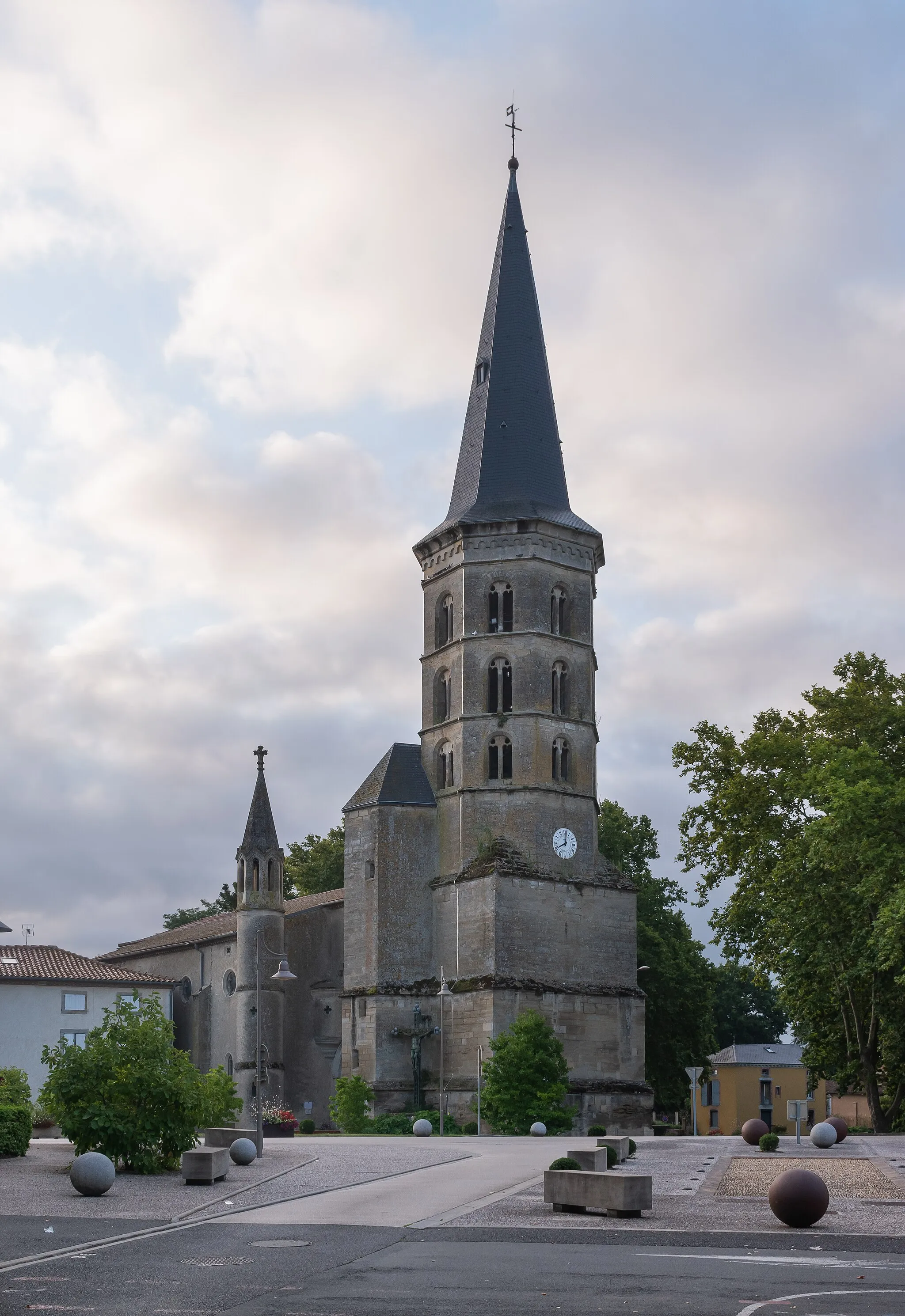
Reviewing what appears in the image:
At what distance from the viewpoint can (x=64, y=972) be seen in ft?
228

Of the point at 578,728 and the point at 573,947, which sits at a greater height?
the point at 578,728

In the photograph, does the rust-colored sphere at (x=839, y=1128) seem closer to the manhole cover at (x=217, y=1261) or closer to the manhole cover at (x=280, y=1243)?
the manhole cover at (x=280, y=1243)

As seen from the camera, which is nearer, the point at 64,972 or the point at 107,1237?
the point at 107,1237

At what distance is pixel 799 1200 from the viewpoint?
19500 mm

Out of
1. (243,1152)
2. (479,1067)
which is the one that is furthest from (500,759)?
(243,1152)

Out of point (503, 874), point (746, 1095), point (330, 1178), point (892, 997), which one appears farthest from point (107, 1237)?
point (746, 1095)

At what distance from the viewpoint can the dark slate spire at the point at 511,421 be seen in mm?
70250

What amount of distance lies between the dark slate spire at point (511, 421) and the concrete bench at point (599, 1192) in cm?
4850

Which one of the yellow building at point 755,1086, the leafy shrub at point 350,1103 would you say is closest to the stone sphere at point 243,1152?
the leafy shrub at point 350,1103

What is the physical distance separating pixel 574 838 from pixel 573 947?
454 cm

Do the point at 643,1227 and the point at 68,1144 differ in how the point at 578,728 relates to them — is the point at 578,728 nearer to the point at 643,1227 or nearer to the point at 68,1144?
the point at 68,1144

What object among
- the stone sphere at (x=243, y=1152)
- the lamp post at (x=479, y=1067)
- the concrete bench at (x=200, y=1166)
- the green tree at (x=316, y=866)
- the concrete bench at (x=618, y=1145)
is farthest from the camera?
the green tree at (x=316, y=866)

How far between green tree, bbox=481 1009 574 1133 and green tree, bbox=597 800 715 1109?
39.8 ft

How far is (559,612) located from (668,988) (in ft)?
55.9
